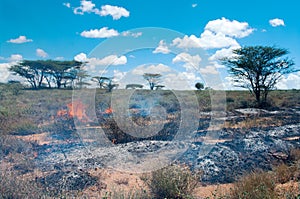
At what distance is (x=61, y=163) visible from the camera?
5246 mm

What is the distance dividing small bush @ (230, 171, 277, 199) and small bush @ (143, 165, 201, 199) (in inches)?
22.2

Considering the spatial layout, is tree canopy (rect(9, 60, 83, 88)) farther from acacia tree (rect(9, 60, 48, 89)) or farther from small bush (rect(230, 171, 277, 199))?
small bush (rect(230, 171, 277, 199))

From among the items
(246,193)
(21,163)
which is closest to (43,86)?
(21,163)

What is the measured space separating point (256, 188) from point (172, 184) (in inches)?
40.9

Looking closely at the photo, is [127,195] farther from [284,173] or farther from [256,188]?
[284,173]

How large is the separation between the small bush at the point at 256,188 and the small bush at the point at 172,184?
22.2 inches

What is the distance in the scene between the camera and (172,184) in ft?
12.6

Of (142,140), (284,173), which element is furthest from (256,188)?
(142,140)

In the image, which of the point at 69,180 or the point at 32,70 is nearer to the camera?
the point at 69,180

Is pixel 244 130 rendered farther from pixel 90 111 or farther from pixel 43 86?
pixel 43 86

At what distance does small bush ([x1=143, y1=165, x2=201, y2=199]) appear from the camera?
384 cm

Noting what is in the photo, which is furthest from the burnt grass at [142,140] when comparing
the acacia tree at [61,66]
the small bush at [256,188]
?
the acacia tree at [61,66]

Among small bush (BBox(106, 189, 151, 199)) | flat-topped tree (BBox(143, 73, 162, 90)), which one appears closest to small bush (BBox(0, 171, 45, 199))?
small bush (BBox(106, 189, 151, 199))

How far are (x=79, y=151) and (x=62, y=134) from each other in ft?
7.33
